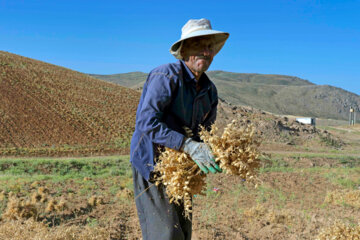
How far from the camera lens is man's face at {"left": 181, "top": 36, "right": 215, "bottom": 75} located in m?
2.51

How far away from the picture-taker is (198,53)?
2.54 meters

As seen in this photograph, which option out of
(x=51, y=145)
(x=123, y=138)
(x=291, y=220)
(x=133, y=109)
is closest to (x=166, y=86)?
(x=291, y=220)

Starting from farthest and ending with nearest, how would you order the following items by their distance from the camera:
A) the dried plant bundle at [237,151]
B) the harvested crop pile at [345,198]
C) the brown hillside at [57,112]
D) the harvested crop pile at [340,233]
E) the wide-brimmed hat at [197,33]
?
the brown hillside at [57,112] < the harvested crop pile at [345,198] < the harvested crop pile at [340,233] < the wide-brimmed hat at [197,33] < the dried plant bundle at [237,151]

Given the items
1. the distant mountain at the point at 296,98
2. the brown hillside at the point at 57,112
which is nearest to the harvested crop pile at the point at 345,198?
the brown hillside at the point at 57,112

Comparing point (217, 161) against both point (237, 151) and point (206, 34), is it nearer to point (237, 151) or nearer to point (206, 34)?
point (237, 151)

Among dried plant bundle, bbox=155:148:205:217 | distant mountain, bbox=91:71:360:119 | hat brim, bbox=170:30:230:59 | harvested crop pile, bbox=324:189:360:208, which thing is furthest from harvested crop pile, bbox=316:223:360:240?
distant mountain, bbox=91:71:360:119

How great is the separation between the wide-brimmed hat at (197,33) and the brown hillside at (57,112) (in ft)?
51.3

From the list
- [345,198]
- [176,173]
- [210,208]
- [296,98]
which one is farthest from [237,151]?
[296,98]

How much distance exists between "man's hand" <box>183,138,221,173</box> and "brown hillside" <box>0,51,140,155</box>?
52.2ft

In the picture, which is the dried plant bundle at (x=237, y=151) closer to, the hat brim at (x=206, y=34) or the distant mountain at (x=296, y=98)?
the hat brim at (x=206, y=34)

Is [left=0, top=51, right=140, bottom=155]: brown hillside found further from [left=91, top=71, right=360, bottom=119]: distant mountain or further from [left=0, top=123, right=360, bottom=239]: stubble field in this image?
[left=91, top=71, right=360, bottom=119]: distant mountain

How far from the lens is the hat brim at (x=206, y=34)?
2412mm

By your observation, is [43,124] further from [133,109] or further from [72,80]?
[72,80]

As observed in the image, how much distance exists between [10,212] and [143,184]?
385 centimetres
